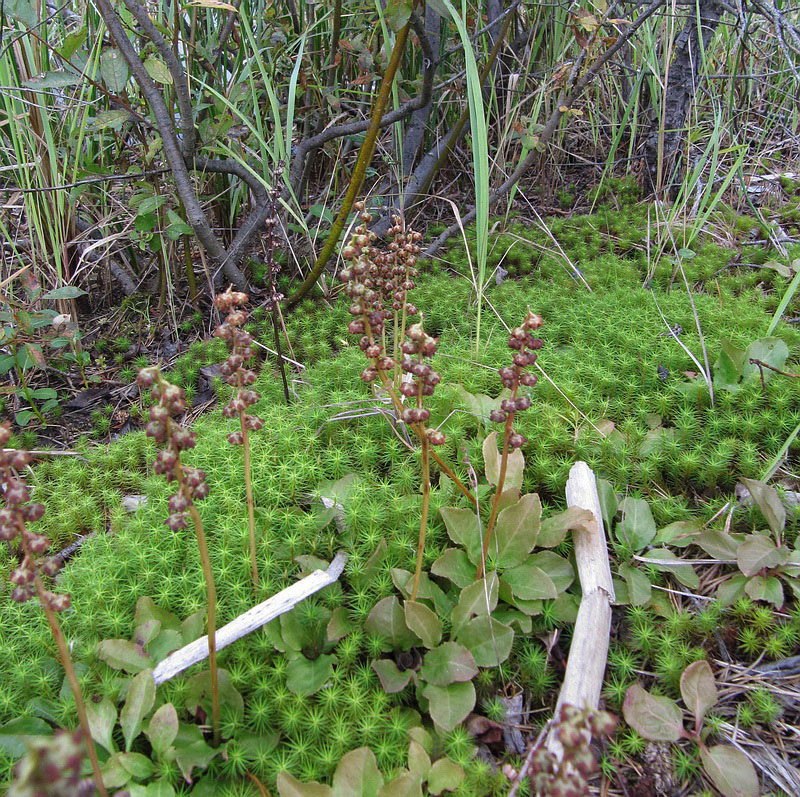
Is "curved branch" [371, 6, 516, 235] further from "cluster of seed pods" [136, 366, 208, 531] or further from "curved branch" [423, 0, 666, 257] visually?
"cluster of seed pods" [136, 366, 208, 531]

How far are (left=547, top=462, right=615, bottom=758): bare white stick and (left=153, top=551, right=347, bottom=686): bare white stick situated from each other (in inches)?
34.8

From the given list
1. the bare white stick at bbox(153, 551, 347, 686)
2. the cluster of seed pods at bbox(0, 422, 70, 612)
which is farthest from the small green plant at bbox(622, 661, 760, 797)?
the cluster of seed pods at bbox(0, 422, 70, 612)

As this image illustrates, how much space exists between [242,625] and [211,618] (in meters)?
0.31

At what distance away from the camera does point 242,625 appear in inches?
81.8

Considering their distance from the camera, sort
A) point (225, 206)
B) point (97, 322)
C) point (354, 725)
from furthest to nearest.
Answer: point (225, 206)
point (97, 322)
point (354, 725)

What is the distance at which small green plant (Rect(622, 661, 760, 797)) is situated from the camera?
1.86 m

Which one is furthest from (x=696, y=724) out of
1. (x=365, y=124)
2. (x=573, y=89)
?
(x=573, y=89)

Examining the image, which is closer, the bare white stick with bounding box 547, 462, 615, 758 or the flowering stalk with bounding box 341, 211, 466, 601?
the flowering stalk with bounding box 341, 211, 466, 601

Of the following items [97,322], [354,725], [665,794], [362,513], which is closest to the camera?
[665,794]

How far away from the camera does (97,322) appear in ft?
15.0

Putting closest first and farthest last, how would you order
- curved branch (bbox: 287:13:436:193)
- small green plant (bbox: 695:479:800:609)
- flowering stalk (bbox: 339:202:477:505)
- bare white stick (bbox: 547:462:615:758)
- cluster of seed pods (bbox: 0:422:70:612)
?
cluster of seed pods (bbox: 0:422:70:612)
bare white stick (bbox: 547:462:615:758)
flowering stalk (bbox: 339:202:477:505)
small green plant (bbox: 695:479:800:609)
curved branch (bbox: 287:13:436:193)

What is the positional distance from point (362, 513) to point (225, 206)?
10.7ft

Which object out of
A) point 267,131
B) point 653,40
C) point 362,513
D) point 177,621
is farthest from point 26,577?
point 653,40

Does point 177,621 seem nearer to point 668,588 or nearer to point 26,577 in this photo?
point 26,577
